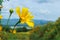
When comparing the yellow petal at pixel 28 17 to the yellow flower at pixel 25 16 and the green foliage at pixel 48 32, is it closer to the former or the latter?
the yellow flower at pixel 25 16

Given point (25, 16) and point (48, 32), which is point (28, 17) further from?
point (48, 32)

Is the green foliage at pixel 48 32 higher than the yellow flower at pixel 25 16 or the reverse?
the reverse

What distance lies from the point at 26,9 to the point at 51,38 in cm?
768

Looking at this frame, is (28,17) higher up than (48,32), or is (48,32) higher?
(28,17)

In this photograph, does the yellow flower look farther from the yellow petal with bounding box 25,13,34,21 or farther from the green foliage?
the green foliage

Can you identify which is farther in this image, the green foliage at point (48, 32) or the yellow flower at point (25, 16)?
the green foliage at point (48, 32)

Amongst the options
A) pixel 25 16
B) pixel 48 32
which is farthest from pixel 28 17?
pixel 48 32

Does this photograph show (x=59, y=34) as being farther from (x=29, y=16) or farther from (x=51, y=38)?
(x=29, y=16)

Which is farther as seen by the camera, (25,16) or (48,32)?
(48,32)

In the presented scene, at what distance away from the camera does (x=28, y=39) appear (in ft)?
39.7

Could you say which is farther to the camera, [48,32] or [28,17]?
[48,32]

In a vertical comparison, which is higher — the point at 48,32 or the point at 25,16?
the point at 25,16

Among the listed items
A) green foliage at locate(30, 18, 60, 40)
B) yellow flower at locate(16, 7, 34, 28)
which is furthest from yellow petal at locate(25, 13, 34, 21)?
green foliage at locate(30, 18, 60, 40)

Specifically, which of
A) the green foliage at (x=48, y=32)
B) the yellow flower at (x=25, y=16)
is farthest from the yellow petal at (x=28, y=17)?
the green foliage at (x=48, y=32)
